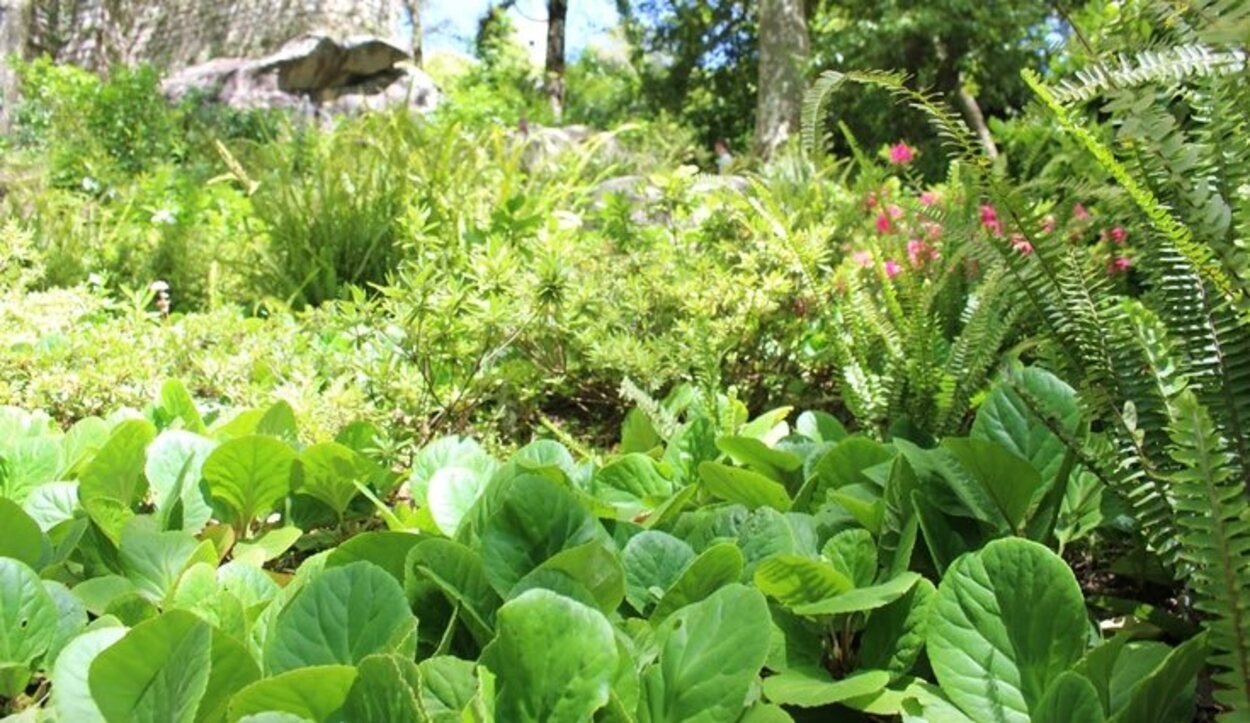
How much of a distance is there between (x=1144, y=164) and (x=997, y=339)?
644mm

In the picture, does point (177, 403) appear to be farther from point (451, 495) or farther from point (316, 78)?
point (316, 78)

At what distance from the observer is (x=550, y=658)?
23.7 inches

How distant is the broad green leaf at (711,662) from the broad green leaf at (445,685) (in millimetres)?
114

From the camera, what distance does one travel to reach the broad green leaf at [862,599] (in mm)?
702

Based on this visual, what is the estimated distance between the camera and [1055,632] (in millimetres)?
674

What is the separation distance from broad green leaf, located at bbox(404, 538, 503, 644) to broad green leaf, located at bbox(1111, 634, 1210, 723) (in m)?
0.43

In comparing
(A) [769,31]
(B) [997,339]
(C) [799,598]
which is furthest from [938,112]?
(A) [769,31]

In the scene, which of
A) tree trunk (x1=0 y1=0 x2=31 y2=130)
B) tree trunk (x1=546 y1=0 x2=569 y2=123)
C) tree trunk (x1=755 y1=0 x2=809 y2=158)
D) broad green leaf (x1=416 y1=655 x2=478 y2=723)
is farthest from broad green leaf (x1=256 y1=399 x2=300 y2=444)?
tree trunk (x1=546 y1=0 x2=569 y2=123)

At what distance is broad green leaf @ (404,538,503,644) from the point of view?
721mm

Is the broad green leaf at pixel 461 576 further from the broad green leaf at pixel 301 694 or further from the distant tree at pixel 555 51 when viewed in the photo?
the distant tree at pixel 555 51

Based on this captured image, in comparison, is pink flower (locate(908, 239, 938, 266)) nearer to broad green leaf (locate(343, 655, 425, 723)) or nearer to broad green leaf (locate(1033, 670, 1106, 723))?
broad green leaf (locate(1033, 670, 1106, 723))

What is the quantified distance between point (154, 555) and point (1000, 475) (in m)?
0.75

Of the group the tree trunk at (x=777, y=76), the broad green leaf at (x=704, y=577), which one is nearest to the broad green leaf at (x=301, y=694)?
the broad green leaf at (x=704, y=577)

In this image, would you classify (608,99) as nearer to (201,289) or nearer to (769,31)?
(769,31)
